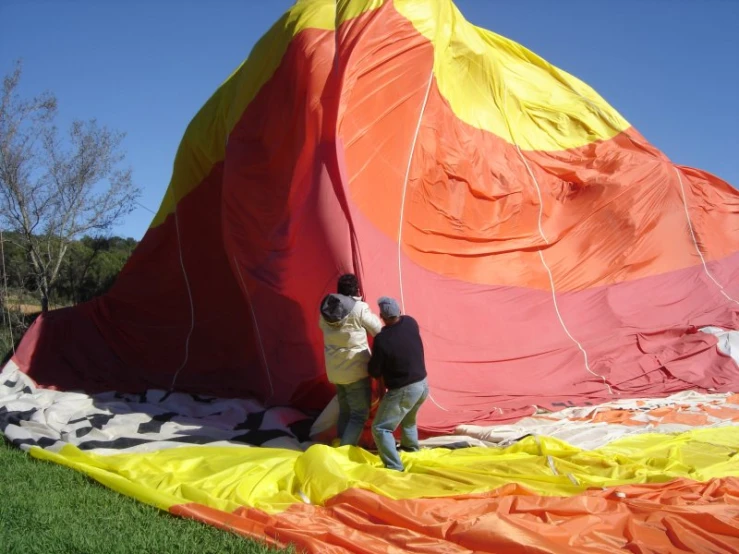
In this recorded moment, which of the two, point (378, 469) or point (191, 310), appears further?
point (191, 310)

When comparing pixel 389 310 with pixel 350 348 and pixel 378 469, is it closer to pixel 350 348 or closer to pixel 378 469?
pixel 350 348

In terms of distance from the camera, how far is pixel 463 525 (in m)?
3.34

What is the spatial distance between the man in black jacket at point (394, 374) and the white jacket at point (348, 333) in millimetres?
187

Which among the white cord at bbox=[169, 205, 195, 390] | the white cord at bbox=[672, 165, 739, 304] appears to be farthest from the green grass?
the white cord at bbox=[672, 165, 739, 304]

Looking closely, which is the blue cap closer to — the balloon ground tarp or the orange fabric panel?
the balloon ground tarp

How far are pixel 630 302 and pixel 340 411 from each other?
145 inches

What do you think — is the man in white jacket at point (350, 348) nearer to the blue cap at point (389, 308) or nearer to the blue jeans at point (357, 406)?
the blue jeans at point (357, 406)

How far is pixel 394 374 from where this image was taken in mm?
4582

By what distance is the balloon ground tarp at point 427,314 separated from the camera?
151 inches

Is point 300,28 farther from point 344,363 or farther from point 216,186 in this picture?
point 344,363

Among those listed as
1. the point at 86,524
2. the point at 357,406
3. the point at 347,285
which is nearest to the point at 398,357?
the point at 357,406

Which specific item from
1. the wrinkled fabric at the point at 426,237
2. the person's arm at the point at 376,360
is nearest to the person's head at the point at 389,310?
the person's arm at the point at 376,360

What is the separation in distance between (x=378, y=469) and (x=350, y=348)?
88 centimetres

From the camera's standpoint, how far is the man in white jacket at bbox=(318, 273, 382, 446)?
4871mm
